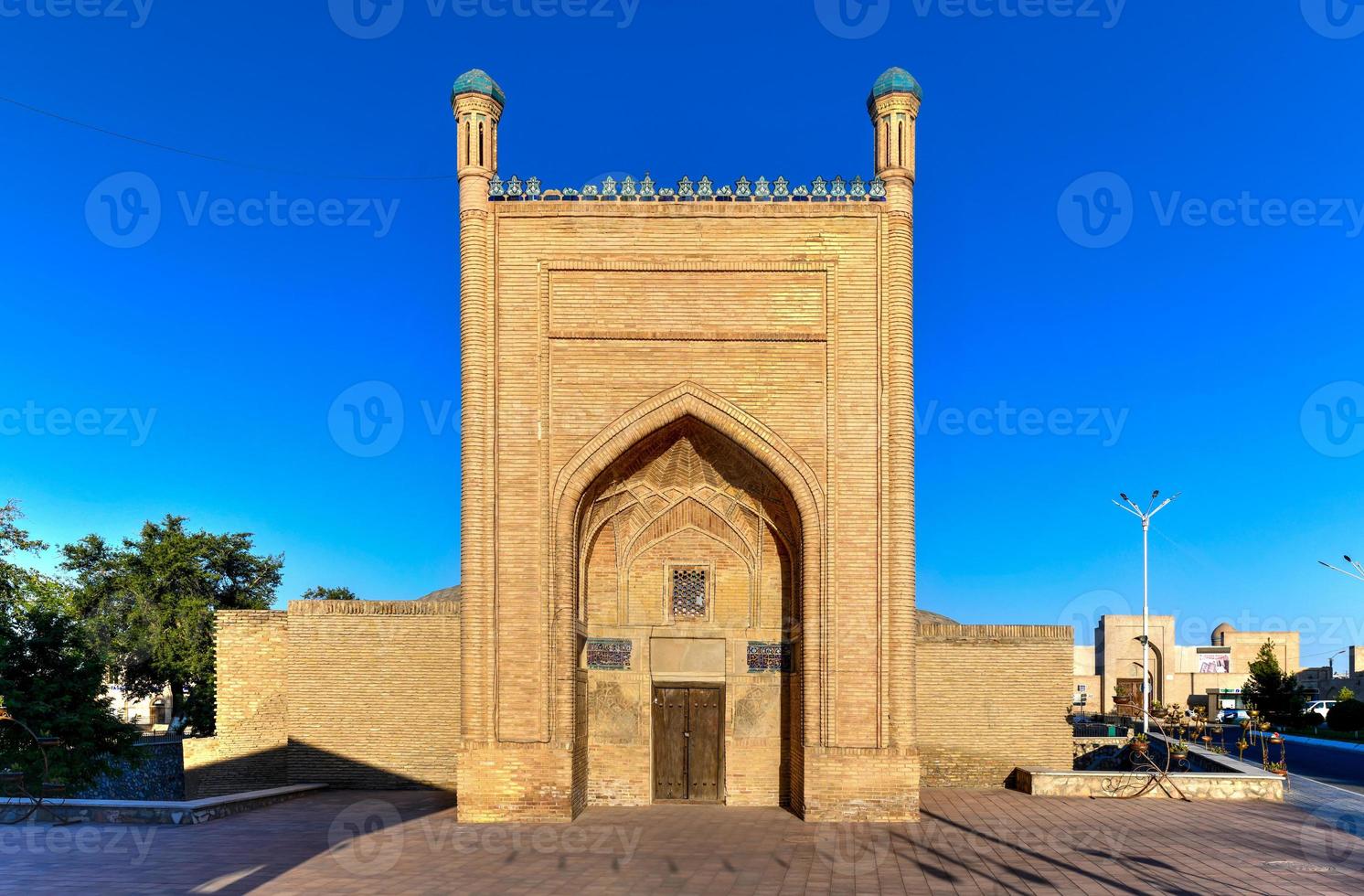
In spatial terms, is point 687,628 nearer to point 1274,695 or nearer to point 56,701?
point 56,701

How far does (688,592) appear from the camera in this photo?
50.4 ft

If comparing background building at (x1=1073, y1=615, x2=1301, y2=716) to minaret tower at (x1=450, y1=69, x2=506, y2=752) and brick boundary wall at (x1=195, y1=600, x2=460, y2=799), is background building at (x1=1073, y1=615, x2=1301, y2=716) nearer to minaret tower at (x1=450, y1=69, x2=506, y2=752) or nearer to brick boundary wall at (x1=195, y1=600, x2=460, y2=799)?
brick boundary wall at (x1=195, y1=600, x2=460, y2=799)

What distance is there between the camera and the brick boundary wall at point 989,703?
1627cm

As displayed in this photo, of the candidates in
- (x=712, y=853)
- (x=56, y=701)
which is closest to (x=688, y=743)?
(x=712, y=853)

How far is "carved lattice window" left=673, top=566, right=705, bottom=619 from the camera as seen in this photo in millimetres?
15305

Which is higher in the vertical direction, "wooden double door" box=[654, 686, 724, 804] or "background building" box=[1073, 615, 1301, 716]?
"wooden double door" box=[654, 686, 724, 804]

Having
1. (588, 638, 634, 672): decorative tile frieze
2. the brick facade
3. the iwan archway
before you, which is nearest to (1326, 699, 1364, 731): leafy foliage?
the iwan archway

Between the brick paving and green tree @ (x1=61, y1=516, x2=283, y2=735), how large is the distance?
24724 millimetres

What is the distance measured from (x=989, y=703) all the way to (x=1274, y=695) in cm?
3261

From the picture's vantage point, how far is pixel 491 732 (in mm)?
13359

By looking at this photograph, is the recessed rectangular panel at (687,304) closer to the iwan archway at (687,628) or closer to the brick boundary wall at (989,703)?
the iwan archway at (687,628)

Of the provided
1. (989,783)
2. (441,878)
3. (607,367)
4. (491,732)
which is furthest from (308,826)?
(989,783)

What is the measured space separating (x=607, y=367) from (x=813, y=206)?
132 inches

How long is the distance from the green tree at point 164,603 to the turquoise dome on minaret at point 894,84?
29632mm
